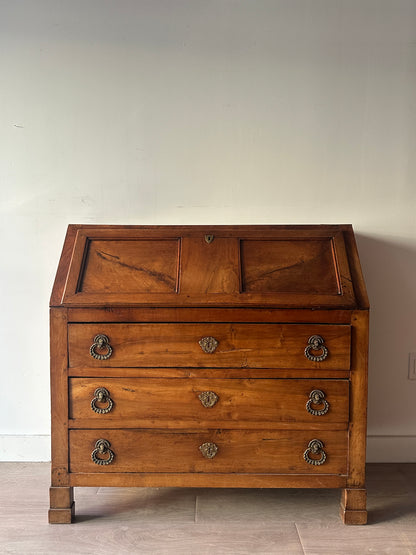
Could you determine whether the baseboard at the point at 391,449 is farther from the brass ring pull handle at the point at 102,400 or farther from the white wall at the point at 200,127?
the brass ring pull handle at the point at 102,400

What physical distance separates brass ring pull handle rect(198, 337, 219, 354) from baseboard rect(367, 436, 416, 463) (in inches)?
46.5

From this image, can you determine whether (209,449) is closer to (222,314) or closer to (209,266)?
(222,314)

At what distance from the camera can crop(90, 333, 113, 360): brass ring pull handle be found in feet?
6.34

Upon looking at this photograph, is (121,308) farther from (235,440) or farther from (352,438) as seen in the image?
(352,438)

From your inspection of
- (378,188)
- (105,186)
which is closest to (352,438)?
(378,188)

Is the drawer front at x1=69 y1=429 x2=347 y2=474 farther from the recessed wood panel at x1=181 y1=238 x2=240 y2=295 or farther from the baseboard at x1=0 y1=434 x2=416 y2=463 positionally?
the baseboard at x1=0 y1=434 x2=416 y2=463

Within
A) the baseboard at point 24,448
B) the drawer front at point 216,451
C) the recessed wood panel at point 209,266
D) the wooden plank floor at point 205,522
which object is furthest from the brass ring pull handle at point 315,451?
the baseboard at point 24,448

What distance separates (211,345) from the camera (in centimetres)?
193

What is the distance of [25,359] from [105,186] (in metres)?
0.99

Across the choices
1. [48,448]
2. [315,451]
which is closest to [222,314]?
[315,451]

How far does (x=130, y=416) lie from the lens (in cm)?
196

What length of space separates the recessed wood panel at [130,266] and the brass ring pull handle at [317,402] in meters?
0.69

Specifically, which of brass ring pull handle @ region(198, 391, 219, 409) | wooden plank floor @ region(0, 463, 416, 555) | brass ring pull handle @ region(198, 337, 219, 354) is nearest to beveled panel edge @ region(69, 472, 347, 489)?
wooden plank floor @ region(0, 463, 416, 555)

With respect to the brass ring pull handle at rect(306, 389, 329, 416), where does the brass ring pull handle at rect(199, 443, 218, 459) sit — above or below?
below
